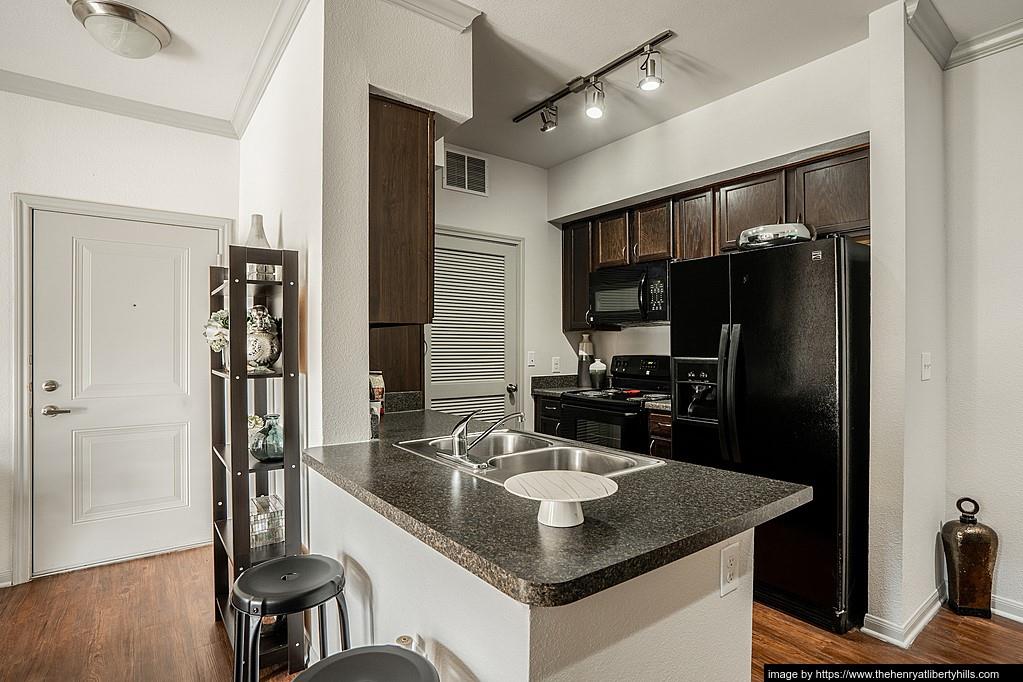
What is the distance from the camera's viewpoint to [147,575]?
2.93 metres

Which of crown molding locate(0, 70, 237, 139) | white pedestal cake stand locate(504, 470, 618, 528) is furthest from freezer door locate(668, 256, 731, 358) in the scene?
crown molding locate(0, 70, 237, 139)

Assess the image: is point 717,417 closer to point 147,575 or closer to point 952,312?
point 952,312

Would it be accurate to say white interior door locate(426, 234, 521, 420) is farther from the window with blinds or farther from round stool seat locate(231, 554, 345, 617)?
round stool seat locate(231, 554, 345, 617)

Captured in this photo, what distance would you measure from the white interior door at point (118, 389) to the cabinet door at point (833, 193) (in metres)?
3.35

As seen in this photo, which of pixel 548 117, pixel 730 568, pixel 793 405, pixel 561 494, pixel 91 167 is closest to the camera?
pixel 561 494

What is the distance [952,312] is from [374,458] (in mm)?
2739

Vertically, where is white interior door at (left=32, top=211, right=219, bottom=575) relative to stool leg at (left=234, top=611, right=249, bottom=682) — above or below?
above

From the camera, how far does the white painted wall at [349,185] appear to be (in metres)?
1.95

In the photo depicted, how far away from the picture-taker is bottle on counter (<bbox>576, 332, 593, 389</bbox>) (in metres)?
4.27

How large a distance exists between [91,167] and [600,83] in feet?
9.21

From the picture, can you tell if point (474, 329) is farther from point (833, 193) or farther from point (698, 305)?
point (833, 193)

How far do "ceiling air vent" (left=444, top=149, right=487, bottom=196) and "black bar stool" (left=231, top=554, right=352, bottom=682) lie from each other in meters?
2.80

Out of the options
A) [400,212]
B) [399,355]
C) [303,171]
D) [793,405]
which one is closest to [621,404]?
[793,405]

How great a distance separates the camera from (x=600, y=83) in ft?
9.45
